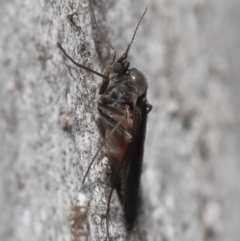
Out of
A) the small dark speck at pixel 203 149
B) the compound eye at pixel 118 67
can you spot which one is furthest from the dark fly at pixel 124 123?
the small dark speck at pixel 203 149

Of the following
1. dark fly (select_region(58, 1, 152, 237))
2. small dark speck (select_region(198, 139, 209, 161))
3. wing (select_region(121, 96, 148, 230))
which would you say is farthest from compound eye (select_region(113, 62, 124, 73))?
small dark speck (select_region(198, 139, 209, 161))

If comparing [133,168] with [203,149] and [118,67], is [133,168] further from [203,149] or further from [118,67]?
[203,149]

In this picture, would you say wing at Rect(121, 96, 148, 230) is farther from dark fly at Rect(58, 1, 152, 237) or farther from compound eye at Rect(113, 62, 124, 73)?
compound eye at Rect(113, 62, 124, 73)

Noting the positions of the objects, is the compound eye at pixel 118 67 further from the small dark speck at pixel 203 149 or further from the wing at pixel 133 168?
the small dark speck at pixel 203 149

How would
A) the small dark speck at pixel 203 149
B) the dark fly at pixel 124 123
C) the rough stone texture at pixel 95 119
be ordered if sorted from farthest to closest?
the small dark speck at pixel 203 149 → the dark fly at pixel 124 123 → the rough stone texture at pixel 95 119

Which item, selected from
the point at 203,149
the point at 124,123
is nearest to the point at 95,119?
the point at 124,123
